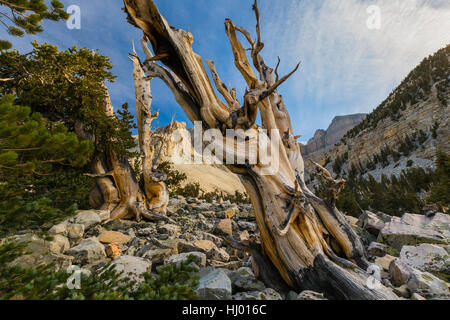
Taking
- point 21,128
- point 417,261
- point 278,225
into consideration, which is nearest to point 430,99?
point 417,261

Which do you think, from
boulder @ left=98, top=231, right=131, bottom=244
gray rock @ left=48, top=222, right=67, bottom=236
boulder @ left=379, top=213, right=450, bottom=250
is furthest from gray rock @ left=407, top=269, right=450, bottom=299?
gray rock @ left=48, top=222, right=67, bottom=236

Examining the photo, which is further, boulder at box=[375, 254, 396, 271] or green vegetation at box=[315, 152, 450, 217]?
green vegetation at box=[315, 152, 450, 217]

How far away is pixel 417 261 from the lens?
3.03 m

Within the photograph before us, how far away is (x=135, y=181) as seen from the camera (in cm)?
701

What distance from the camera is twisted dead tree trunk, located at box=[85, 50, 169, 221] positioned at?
21.4 feet

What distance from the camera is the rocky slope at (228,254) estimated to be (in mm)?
2199

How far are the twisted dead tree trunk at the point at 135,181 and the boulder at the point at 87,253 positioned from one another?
3162 mm

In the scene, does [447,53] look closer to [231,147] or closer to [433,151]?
[433,151]

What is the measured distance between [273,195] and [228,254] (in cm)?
181

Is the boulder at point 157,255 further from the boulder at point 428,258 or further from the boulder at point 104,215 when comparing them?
the boulder at point 428,258

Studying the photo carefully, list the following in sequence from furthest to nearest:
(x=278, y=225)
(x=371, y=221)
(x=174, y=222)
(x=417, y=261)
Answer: (x=174, y=222)
(x=371, y=221)
(x=417, y=261)
(x=278, y=225)

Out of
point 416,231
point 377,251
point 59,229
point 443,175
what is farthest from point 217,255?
point 443,175

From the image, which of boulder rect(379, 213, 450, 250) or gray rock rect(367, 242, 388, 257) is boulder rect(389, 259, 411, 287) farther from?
boulder rect(379, 213, 450, 250)
